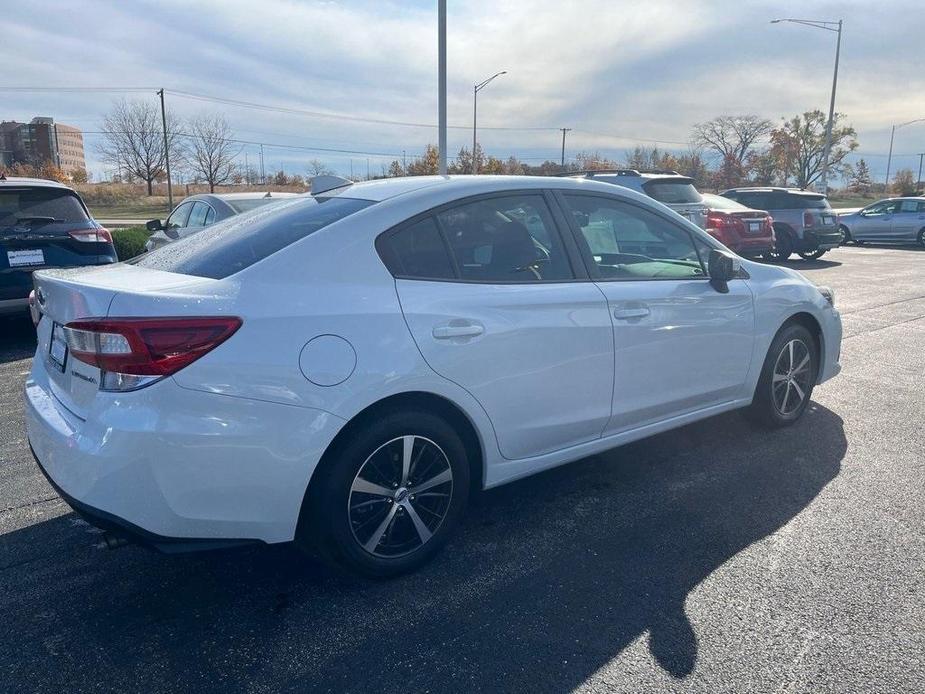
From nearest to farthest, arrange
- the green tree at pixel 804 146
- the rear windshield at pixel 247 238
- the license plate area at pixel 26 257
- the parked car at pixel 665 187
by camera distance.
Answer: the rear windshield at pixel 247 238
the license plate area at pixel 26 257
the parked car at pixel 665 187
the green tree at pixel 804 146

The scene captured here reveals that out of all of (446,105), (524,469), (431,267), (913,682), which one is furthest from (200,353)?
(446,105)

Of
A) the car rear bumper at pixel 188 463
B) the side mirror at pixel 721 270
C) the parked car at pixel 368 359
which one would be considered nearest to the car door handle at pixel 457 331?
the parked car at pixel 368 359

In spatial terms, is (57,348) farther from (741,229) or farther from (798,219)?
(798,219)

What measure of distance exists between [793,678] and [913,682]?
39 centimetres

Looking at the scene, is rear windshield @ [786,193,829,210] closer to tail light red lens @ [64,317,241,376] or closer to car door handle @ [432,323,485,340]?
car door handle @ [432,323,485,340]

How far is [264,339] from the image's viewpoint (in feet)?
8.34

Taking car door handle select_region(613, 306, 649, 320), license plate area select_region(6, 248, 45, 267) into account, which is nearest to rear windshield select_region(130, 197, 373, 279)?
car door handle select_region(613, 306, 649, 320)

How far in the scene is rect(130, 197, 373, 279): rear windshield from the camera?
289cm

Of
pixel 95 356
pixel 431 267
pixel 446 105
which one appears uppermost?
pixel 446 105

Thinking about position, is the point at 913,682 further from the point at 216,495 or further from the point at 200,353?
the point at 200,353

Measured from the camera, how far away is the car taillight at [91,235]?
710cm

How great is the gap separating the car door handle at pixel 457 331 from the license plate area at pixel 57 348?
146 centimetres

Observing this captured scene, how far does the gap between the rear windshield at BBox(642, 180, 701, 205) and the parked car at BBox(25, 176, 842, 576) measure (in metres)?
9.36

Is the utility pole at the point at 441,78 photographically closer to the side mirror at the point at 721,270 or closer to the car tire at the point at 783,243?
the car tire at the point at 783,243
